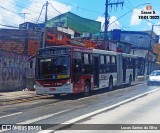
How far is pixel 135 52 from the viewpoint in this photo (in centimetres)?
7081

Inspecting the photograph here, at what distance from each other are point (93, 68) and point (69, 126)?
1186 cm

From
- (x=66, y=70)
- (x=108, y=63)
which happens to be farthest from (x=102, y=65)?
(x=66, y=70)

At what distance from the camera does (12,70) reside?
22969mm

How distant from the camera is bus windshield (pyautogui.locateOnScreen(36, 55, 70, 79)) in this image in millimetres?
18625

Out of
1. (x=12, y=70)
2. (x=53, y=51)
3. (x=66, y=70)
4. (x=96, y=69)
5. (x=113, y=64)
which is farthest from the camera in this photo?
(x=113, y=64)

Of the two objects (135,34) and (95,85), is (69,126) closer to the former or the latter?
(95,85)

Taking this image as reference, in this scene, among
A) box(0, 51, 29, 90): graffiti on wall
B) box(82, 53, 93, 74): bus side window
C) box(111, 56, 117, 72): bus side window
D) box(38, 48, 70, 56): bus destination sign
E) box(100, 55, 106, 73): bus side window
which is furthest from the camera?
box(111, 56, 117, 72): bus side window

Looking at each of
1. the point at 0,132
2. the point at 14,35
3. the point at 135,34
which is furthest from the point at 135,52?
the point at 0,132

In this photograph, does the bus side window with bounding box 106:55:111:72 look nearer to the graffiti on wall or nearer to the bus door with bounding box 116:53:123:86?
the bus door with bounding box 116:53:123:86

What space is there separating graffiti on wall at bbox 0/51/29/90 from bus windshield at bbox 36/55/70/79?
11.6 ft

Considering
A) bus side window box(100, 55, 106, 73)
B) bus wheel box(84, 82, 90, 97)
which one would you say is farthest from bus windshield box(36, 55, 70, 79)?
bus side window box(100, 55, 106, 73)

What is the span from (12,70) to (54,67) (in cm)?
516

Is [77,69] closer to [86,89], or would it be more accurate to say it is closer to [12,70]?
[86,89]

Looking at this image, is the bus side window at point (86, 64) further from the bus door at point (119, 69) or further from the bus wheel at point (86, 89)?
the bus door at point (119, 69)
